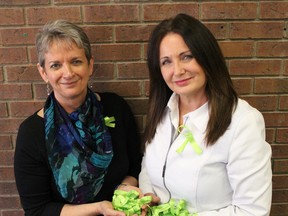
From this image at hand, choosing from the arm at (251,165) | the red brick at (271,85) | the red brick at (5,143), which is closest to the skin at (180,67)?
the arm at (251,165)

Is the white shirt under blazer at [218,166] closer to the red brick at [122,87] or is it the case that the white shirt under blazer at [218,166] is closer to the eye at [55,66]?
the red brick at [122,87]

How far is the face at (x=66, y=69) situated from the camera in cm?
163

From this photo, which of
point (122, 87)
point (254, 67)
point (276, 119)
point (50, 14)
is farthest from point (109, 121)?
point (276, 119)

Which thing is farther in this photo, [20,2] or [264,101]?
[264,101]

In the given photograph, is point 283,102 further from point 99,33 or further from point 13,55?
point 13,55

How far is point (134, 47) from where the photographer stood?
1939 mm

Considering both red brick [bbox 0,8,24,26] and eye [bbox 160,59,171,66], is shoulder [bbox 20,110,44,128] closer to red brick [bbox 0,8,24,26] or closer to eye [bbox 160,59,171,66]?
red brick [bbox 0,8,24,26]

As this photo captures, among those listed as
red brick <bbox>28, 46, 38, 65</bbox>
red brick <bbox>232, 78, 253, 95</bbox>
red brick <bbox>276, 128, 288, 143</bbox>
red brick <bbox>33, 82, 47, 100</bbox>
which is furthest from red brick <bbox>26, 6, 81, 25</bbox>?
red brick <bbox>276, 128, 288, 143</bbox>

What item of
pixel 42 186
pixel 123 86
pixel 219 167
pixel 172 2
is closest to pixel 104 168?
pixel 42 186

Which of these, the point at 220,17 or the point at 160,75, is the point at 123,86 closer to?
the point at 160,75

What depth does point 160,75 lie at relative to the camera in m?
1.73

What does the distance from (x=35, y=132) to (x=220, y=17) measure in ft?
4.02

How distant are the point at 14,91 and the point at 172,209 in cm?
118

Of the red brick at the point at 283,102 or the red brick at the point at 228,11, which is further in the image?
the red brick at the point at 283,102
